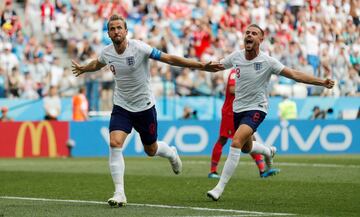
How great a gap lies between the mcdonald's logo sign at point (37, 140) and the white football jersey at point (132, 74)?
15.0 meters

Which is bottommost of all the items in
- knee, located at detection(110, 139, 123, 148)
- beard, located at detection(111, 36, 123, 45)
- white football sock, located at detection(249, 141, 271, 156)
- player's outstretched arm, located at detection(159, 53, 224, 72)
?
white football sock, located at detection(249, 141, 271, 156)

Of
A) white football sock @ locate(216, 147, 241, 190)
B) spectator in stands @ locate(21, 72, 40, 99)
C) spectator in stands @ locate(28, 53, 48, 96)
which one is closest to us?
white football sock @ locate(216, 147, 241, 190)

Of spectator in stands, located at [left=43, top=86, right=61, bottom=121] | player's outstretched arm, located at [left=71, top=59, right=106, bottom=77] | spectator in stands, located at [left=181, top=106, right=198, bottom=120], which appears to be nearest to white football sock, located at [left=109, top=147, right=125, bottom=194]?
player's outstretched arm, located at [left=71, top=59, right=106, bottom=77]

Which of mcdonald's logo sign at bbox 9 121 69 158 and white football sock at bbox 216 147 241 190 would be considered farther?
mcdonald's logo sign at bbox 9 121 69 158

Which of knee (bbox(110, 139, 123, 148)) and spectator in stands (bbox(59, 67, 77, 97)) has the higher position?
knee (bbox(110, 139, 123, 148))

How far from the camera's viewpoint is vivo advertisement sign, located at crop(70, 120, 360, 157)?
1143 inches

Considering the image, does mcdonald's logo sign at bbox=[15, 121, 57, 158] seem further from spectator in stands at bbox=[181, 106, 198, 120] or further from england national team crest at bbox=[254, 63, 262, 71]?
england national team crest at bbox=[254, 63, 262, 71]

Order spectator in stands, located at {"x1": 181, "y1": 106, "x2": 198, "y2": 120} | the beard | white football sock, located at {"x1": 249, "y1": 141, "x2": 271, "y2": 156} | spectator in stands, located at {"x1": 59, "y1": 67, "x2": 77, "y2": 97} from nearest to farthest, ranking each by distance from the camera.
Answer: the beard, white football sock, located at {"x1": 249, "y1": 141, "x2": 271, "y2": 156}, spectator in stands, located at {"x1": 59, "y1": 67, "x2": 77, "y2": 97}, spectator in stands, located at {"x1": 181, "y1": 106, "x2": 198, "y2": 120}

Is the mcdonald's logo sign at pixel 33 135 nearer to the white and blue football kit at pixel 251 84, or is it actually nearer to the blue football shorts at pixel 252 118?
the white and blue football kit at pixel 251 84

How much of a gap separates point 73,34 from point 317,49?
768cm

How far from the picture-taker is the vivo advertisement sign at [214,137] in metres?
29.0

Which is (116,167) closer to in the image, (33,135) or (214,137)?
(33,135)

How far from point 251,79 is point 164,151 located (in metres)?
1.54

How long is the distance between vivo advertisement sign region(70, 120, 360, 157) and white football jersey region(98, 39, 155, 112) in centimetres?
1556
